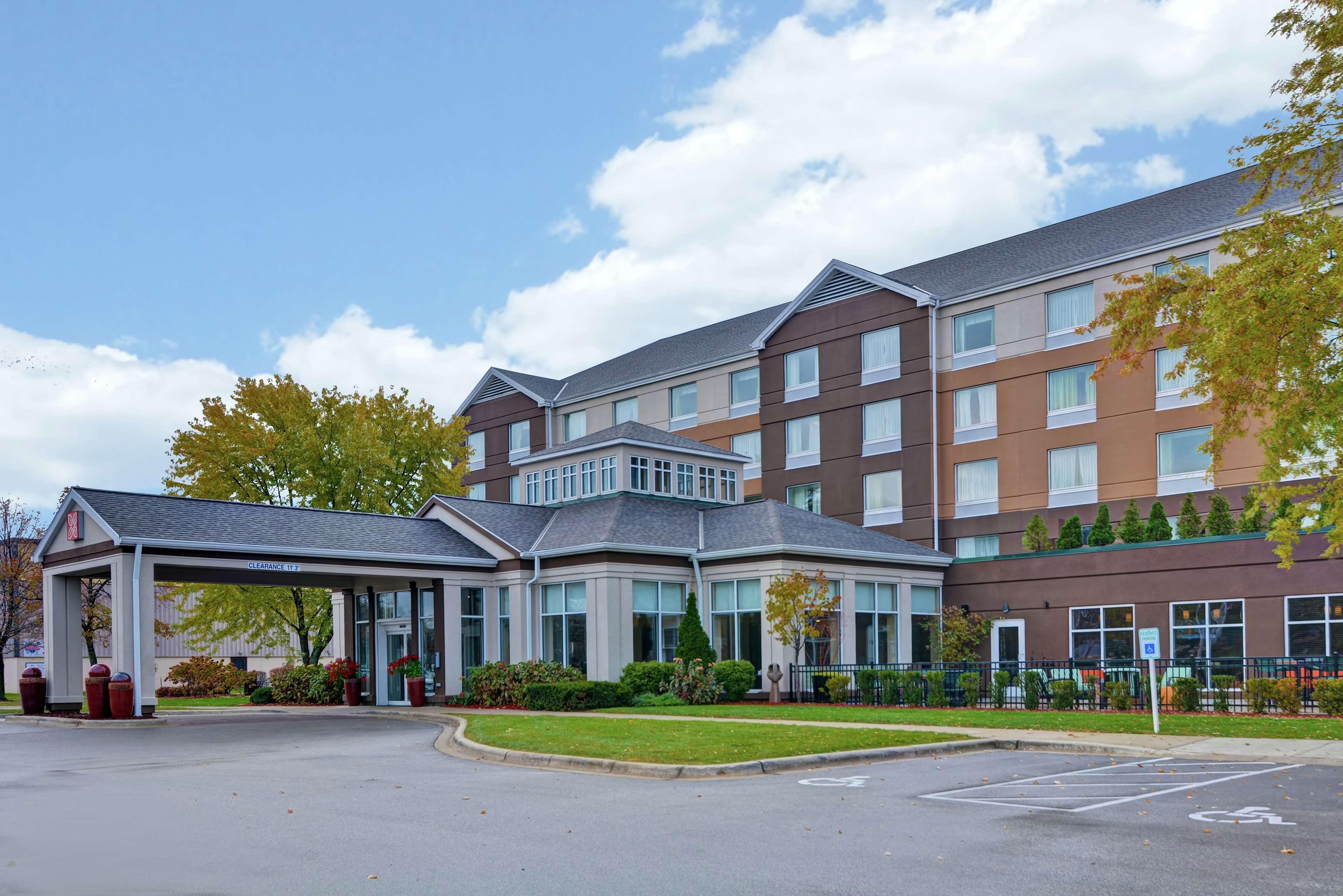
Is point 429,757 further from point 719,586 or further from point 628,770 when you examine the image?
point 719,586

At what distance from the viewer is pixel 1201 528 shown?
35375mm

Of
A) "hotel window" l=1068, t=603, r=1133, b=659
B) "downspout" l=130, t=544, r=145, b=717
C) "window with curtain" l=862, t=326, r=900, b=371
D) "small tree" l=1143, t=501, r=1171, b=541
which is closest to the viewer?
"downspout" l=130, t=544, r=145, b=717

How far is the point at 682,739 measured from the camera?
19703 mm

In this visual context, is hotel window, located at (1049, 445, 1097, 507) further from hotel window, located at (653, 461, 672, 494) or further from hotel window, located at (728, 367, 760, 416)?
hotel window, located at (728, 367, 760, 416)

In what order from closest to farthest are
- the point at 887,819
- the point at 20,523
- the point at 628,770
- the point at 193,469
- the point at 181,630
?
the point at 887,819
the point at 628,770
the point at 193,469
the point at 181,630
the point at 20,523

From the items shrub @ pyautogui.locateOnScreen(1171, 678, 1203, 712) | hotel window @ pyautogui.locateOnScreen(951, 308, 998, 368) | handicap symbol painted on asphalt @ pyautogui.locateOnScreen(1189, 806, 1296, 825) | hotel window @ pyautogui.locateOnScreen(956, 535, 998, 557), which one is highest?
hotel window @ pyautogui.locateOnScreen(951, 308, 998, 368)

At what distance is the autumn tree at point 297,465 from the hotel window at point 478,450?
15.8m

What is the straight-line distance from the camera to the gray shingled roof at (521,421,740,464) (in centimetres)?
4031

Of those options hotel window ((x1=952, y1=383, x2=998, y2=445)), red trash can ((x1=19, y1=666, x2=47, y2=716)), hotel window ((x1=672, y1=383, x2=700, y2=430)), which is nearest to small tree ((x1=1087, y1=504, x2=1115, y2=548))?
hotel window ((x1=952, y1=383, x2=998, y2=445))

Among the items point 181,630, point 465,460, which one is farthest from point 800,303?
point 181,630

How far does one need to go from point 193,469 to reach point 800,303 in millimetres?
24481

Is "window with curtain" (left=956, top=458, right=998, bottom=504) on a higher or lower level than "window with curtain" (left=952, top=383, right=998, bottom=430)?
lower

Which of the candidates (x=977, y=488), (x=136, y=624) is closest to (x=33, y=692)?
(x=136, y=624)

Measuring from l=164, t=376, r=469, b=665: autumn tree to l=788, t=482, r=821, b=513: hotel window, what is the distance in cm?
1417
